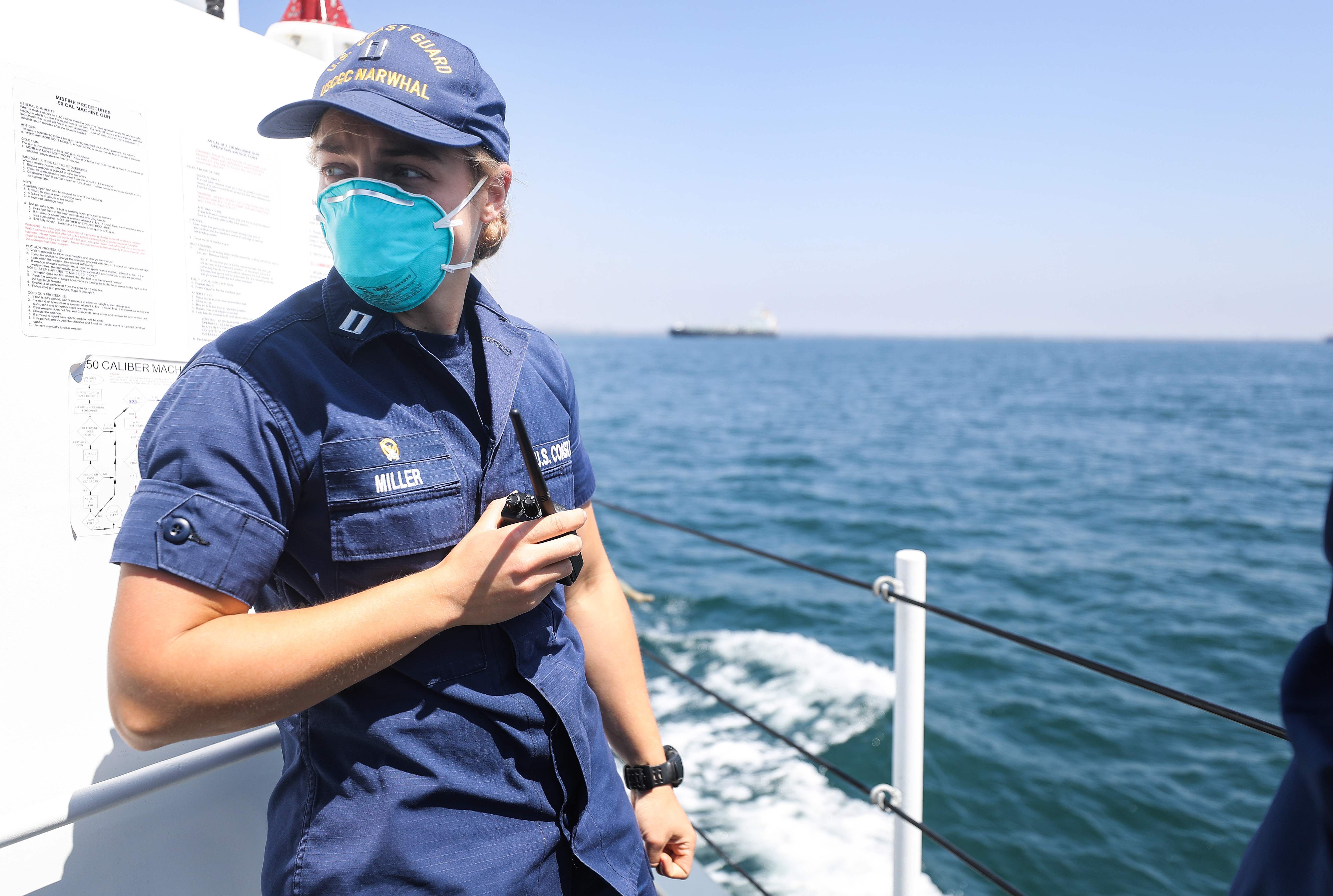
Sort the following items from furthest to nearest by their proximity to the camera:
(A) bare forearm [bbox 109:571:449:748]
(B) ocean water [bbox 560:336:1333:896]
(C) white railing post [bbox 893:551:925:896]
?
1. (B) ocean water [bbox 560:336:1333:896]
2. (C) white railing post [bbox 893:551:925:896]
3. (A) bare forearm [bbox 109:571:449:748]

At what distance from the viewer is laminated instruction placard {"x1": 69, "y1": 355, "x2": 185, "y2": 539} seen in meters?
1.29

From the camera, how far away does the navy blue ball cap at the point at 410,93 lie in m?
0.97

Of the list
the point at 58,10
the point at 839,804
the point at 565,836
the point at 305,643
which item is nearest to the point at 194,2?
the point at 58,10

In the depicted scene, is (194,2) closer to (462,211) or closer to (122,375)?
(122,375)

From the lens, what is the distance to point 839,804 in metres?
4.91

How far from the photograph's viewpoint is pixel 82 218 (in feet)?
4.15

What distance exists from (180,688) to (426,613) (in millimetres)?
252

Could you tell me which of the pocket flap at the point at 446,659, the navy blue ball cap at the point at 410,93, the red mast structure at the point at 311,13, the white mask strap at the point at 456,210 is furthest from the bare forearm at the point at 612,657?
the red mast structure at the point at 311,13

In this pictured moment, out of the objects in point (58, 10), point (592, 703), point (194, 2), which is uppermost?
point (194, 2)

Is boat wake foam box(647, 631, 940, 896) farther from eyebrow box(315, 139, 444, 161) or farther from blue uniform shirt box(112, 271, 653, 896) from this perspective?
eyebrow box(315, 139, 444, 161)

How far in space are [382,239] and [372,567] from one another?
0.44 meters

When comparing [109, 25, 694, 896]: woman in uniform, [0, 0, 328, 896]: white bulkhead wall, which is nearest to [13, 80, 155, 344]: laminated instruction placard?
[0, 0, 328, 896]: white bulkhead wall

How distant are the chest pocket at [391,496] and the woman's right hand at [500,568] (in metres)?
0.05

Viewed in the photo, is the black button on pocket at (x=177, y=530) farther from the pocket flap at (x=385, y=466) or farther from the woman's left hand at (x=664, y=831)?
the woman's left hand at (x=664, y=831)
